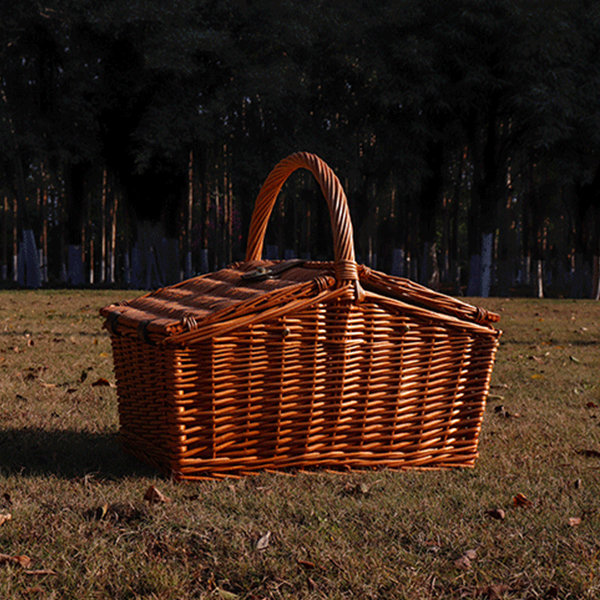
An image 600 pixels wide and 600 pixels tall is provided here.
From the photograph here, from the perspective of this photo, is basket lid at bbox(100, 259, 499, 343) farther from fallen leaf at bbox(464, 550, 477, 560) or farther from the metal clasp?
fallen leaf at bbox(464, 550, 477, 560)

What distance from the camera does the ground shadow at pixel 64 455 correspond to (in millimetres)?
3316

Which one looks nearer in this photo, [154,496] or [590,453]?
[154,496]

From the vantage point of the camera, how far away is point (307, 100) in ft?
76.8

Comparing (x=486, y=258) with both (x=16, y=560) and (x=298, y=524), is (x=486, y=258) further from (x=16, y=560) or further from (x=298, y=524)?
(x=16, y=560)

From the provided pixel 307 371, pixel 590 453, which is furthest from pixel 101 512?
pixel 590 453

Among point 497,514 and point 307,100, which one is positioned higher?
point 307,100

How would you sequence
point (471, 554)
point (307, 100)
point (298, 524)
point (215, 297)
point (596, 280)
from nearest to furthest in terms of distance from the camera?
A: 1. point (471, 554)
2. point (298, 524)
3. point (215, 297)
4. point (596, 280)
5. point (307, 100)

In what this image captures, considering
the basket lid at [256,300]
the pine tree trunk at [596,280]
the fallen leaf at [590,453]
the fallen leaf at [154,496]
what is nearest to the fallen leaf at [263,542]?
the fallen leaf at [154,496]

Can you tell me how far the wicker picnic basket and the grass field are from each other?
0.13 m

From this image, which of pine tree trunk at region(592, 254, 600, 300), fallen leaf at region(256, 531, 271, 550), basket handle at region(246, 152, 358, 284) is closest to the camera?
fallen leaf at region(256, 531, 271, 550)

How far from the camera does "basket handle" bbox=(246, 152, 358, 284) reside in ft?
10.4

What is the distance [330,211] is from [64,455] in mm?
1740

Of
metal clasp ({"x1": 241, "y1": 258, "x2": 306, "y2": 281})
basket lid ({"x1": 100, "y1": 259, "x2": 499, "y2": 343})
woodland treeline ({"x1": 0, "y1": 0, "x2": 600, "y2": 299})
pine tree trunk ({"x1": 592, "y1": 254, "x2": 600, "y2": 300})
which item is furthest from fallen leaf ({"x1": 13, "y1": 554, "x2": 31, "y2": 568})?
pine tree trunk ({"x1": 592, "y1": 254, "x2": 600, "y2": 300})

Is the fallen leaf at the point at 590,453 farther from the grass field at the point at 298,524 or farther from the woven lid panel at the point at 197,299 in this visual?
the woven lid panel at the point at 197,299
